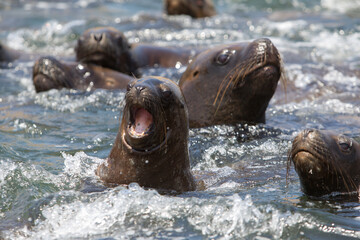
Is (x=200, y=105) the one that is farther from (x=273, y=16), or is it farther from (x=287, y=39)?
(x=273, y=16)

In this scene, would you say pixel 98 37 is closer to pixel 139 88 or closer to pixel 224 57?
pixel 224 57

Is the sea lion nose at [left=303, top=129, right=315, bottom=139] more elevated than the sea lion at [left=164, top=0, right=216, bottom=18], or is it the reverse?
the sea lion at [left=164, top=0, right=216, bottom=18]

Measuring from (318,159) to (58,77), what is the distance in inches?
187

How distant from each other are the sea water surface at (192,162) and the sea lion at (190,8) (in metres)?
2.06

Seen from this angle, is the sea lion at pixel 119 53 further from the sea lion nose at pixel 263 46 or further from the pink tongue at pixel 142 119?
the pink tongue at pixel 142 119

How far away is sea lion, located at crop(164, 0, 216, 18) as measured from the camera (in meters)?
15.7

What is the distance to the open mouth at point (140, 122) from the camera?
205 inches

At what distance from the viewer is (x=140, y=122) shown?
17.4ft

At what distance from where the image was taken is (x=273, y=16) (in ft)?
52.5

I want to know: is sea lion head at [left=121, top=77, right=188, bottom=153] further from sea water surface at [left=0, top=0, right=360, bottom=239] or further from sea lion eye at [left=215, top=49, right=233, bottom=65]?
sea lion eye at [left=215, top=49, right=233, bottom=65]

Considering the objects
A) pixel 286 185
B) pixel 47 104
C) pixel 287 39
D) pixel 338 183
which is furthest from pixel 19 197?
pixel 287 39

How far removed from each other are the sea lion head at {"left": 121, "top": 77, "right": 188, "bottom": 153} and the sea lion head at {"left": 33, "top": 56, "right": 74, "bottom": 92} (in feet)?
13.0

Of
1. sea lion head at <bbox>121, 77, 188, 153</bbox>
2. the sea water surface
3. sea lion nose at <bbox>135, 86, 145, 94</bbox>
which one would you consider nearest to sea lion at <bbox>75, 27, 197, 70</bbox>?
the sea water surface

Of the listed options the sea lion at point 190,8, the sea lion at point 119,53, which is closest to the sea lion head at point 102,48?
the sea lion at point 119,53
